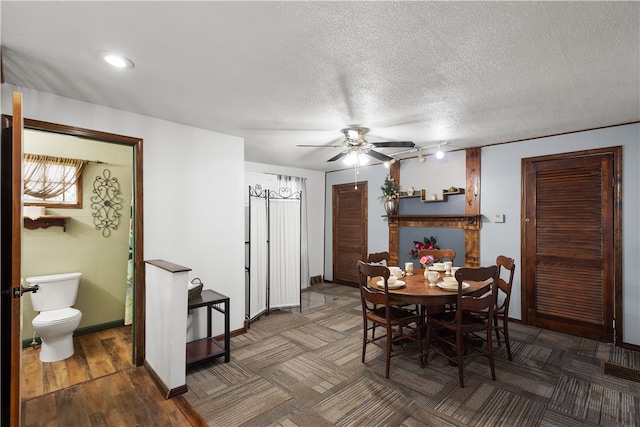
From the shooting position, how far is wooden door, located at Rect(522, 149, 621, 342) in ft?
11.0

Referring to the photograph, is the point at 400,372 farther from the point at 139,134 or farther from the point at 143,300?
the point at 139,134

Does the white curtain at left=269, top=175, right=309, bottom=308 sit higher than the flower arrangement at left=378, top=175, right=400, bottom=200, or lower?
lower

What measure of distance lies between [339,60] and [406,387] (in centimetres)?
264

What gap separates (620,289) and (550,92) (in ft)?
8.02

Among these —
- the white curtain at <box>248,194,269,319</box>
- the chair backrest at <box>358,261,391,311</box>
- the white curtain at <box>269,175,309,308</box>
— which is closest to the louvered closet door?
the chair backrest at <box>358,261,391,311</box>

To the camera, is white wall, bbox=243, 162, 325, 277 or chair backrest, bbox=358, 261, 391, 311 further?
white wall, bbox=243, 162, 325, 277

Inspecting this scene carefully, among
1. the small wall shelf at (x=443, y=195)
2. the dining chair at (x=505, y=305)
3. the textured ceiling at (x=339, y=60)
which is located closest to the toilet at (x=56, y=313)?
the textured ceiling at (x=339, y=60)

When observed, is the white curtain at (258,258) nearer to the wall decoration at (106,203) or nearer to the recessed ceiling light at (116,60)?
the wall decoration at (106,203)

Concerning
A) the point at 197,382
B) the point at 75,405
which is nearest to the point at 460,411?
the point at 197,382

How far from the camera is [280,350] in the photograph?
3.23 meters

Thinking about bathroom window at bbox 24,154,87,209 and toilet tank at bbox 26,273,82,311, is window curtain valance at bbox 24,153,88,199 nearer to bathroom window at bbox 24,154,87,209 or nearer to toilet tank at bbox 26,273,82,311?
bathroom window at bbox 24,154,87,209

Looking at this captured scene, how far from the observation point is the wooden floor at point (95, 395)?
7.00 ft

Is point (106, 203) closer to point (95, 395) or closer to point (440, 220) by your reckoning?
point (95, 395)

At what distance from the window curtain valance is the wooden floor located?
68.5 inches
